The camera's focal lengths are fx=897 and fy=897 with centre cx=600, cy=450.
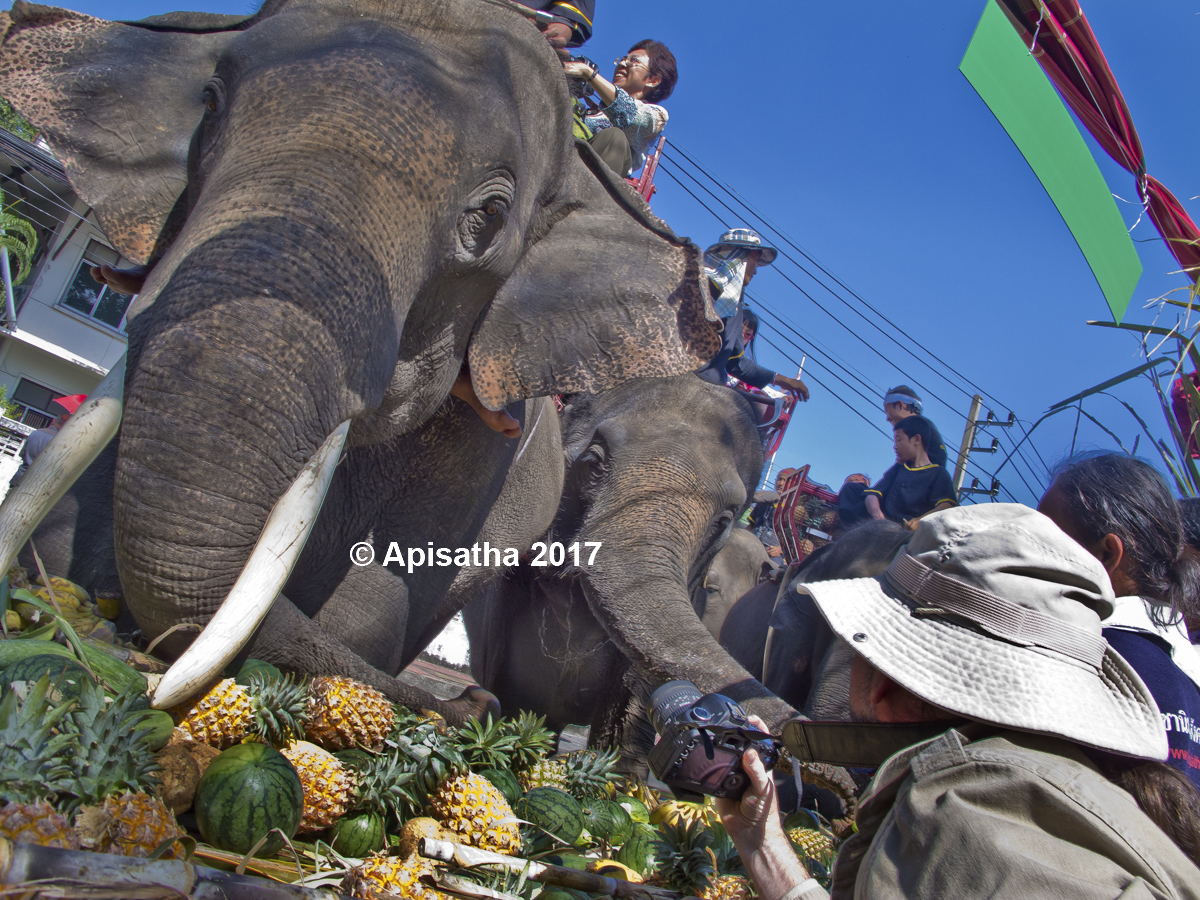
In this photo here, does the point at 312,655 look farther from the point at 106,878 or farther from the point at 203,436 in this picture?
the point at 106,878

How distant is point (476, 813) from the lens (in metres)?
2.10

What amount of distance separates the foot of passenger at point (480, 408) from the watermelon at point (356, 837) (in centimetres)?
160

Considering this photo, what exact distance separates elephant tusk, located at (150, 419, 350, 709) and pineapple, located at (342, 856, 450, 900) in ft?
1.58

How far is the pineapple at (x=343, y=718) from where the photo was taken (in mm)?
2217

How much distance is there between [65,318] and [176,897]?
2515 cm

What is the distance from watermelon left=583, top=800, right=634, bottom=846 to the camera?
2.64 m

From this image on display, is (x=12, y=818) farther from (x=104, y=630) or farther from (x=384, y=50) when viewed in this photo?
(x=384, y=50)

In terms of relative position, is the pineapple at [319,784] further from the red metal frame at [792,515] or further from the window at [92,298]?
the window at [92,298]

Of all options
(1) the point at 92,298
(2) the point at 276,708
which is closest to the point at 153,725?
(2) the point at 276,708

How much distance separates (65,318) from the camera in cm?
2244

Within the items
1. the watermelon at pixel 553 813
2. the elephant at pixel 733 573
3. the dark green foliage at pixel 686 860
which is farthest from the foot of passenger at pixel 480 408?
the elephant at pixel 733 573

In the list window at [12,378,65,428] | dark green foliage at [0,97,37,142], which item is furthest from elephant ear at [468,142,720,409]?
window at [12,378,65,428]

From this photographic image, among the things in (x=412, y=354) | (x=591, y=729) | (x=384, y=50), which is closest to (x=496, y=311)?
(x=412, y=354)

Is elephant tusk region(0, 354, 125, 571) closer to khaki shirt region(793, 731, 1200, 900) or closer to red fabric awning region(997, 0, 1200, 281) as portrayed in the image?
khaki shirt region(793, 731, 1200, 900)
